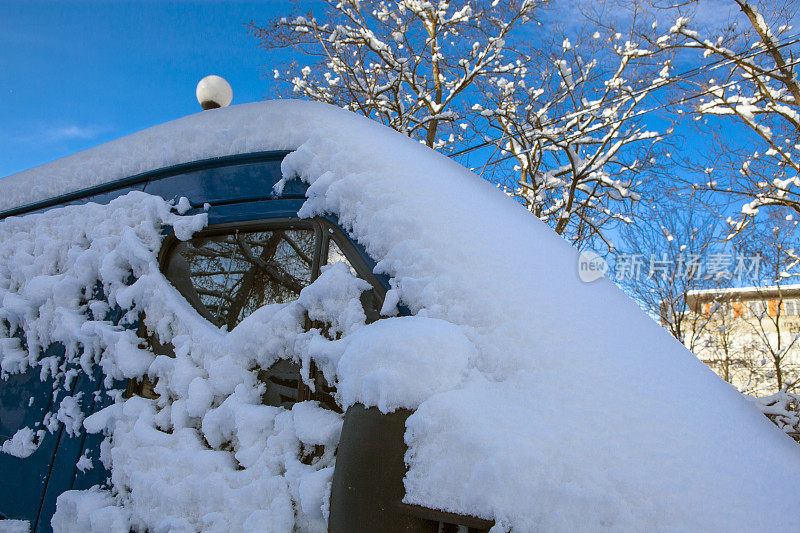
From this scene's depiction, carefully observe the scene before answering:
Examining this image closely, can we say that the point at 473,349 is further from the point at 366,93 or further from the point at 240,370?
the point at 366,93

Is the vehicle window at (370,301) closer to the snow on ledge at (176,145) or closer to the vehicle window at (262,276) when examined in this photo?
the vehicle window at (262,276)

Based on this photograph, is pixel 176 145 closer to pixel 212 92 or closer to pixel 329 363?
pixel 212 92

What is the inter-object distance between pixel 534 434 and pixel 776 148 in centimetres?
962

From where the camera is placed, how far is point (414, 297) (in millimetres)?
1089

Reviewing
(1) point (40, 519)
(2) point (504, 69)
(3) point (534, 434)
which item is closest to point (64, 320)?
(1) point (40, 519)

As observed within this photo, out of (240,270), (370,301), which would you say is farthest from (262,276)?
(370,301)

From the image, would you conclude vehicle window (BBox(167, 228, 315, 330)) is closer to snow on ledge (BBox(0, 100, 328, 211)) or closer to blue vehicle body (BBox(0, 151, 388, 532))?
blue vehicle body (BBox(0, 151, 388, 532))

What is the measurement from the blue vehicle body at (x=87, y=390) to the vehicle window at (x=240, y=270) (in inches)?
2.9

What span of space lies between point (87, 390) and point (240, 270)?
0.64 m

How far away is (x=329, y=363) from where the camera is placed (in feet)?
3.70

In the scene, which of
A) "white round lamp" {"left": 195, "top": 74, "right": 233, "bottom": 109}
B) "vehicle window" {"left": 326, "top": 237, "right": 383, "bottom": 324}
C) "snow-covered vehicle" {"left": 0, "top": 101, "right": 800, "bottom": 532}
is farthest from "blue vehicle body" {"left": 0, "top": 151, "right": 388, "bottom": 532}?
"white round lamp" {"left": 195, "top": 74, "right": 233, "bottom": 109}

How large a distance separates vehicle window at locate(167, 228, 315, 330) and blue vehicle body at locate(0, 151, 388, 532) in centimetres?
7

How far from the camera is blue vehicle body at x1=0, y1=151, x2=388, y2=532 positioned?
4.62ft

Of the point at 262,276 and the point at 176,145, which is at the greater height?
the point at 176,145
